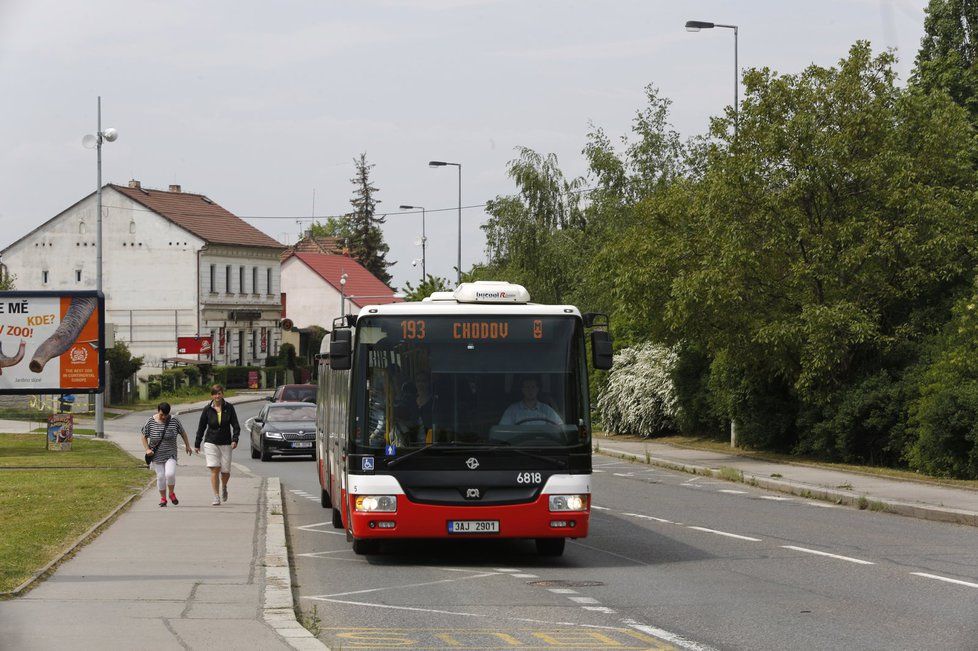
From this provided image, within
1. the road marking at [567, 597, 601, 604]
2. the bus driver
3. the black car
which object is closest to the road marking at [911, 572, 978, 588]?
the road marking at [567, 597, 601, 604]

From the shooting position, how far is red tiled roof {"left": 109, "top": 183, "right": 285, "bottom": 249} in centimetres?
8956

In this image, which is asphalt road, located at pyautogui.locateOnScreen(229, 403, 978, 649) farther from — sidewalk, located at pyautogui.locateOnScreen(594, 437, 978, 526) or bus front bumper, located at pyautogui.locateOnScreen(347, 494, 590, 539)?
sidewalk, located at pyautogui.locateOnScreen(594, 437, 978, 526)

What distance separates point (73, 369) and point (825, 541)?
20658 mm

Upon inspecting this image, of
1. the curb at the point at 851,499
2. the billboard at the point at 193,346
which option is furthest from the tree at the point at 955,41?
the billboard at the point at 193,346

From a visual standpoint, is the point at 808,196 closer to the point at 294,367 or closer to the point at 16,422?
the point at 16,422

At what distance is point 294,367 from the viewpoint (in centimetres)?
9331

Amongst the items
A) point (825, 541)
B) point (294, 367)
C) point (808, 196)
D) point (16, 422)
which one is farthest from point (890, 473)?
point (294, 367)

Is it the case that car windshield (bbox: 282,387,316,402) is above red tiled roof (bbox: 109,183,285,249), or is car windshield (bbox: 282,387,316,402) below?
below

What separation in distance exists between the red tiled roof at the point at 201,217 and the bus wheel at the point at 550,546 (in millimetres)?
→ 75354

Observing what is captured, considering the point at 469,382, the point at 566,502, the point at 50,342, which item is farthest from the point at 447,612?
the point at 50,342

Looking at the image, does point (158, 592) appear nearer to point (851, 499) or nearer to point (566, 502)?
point (566, 502)

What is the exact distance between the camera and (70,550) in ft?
48.6

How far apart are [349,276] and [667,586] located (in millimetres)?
102532

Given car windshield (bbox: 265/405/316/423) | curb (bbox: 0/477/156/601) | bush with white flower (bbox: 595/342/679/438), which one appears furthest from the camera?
bush with white flower (bbox: 595/342/679/438)
